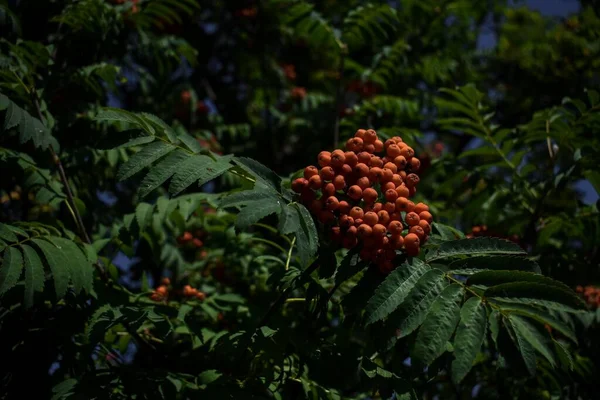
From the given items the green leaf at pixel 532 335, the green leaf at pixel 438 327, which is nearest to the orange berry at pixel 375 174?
the green leaf at pixel 438 327

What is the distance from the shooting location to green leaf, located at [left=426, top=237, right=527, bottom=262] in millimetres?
1616

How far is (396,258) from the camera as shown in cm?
171

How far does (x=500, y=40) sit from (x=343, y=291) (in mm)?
5937

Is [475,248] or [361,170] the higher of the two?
[361,170]

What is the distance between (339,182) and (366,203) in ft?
0.39

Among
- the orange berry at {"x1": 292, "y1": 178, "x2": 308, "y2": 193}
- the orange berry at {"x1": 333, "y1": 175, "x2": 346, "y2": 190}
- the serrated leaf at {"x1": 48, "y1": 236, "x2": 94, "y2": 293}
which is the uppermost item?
the orange berry at {"x1": 333, "y1": 175, "x2": 346, "y2": 190}

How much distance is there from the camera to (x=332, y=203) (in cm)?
171

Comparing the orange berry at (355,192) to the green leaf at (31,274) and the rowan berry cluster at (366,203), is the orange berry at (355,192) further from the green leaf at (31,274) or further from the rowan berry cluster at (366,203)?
the green leaf at (31,274)

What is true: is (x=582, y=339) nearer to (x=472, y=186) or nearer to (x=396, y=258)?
(x=472, y=186)

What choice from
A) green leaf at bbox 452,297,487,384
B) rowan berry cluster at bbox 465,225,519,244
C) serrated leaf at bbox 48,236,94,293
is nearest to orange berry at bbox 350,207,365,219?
green leaf at bbox 452,297,487,384

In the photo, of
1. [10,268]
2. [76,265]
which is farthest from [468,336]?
[10,268]

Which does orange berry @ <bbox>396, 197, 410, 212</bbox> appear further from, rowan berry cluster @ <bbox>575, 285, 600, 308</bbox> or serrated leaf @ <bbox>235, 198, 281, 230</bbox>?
rowan berry cluster @ <bbox>575, 285, 600, 308</bbox>

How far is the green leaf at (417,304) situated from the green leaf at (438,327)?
0.02 metres

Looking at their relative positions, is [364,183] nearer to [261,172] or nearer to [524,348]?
[261,172]
